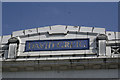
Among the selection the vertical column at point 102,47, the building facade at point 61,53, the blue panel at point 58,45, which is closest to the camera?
the building facade at point 61,53

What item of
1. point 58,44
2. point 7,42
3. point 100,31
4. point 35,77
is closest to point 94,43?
point 100,31

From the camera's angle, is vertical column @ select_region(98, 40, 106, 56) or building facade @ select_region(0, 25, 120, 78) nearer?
building facade @ select_region(0, 25, 120, 78)

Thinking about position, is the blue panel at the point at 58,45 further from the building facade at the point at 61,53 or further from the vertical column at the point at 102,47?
the vertical column at the point at 102,47

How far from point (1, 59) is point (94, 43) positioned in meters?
5.23

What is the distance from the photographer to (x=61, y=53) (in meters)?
15.6

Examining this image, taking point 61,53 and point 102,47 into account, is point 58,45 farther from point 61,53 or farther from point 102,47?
point 102,47

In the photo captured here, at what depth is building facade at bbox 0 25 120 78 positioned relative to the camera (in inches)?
585

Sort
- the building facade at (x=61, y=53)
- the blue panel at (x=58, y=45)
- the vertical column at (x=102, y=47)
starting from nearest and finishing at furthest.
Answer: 1. the building facade at (x=61, y=53)
2. the vertical column at (x=102, y=47)
3. the blue panel at (x=58, y=45)

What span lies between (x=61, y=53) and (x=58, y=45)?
57 cm

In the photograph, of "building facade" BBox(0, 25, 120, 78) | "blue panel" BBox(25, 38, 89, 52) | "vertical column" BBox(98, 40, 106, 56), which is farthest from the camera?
"blue panel" BBox(25, 38, 89, 52)

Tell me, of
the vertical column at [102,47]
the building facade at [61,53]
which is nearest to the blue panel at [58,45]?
the building facade at [61,53]

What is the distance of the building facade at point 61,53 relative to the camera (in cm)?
1487

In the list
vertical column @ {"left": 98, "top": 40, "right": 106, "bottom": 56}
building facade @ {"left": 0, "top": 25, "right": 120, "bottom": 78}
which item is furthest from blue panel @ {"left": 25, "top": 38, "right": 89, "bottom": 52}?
vertical column @ {"left": 98, "top": 40, "right": 106, "bottom": 56}

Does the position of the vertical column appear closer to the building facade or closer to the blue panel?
the building facade
